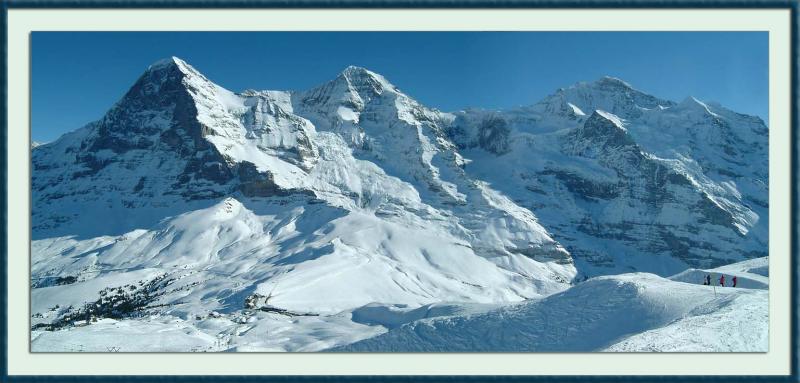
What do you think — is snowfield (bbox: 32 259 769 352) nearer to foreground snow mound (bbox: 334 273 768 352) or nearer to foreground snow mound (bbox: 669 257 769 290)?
foreground snow mound (bbox: 334 273 768 352)

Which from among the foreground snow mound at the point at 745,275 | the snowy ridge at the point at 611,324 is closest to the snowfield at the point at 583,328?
the snowy ridge at the point at 611,324

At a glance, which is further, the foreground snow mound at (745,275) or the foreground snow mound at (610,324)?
the foreground snow mound at (745,275)

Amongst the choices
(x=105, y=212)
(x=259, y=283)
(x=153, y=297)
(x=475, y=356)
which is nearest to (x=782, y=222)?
(x=475, y=356)

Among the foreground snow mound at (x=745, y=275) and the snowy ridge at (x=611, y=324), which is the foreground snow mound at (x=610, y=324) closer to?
the snowy ridge at (x=611, y=324)

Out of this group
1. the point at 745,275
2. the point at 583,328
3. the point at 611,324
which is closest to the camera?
the point at 611,324

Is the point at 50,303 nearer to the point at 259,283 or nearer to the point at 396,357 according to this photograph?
the point at 259,283

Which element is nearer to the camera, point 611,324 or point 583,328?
point 611,324

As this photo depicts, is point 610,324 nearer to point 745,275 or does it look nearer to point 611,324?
point 611,324

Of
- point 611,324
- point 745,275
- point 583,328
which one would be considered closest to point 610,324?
point 611,324

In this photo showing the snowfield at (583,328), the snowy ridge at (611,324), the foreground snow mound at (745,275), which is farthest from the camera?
the foreground snow mound at (745,275)
